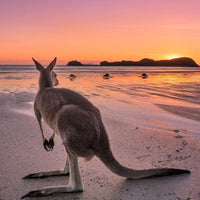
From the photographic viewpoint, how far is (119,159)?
3279mm

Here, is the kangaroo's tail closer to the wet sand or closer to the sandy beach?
the sandy beach

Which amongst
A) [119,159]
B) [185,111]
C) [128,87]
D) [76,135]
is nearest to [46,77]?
[76,135]

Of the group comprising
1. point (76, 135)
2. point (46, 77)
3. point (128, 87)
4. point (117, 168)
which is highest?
point (46, 77)

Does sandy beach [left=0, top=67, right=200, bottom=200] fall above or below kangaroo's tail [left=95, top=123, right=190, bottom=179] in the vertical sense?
below

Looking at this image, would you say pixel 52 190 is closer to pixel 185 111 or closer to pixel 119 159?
pixel 119 159

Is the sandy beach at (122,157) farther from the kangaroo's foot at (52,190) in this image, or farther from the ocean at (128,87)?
the ocean at (128,87)

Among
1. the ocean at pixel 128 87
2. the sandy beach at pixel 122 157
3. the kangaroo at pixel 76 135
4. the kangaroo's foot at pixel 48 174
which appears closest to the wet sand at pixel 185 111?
the sandy beach at pixel 122 157

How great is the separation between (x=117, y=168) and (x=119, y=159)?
33.2 inches

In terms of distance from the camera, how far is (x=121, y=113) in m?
6.13

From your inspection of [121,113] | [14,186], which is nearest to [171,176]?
[14,186]

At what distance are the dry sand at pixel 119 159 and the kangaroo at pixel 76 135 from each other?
0.36ft

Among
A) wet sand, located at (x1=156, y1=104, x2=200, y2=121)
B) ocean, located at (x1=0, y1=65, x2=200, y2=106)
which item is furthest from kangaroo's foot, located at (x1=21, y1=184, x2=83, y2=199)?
ocean, located at (x1=0, y1=65, x2=200, y2=106)

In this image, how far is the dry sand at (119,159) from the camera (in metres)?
2.50

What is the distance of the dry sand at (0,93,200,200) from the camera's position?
250 centimetres
